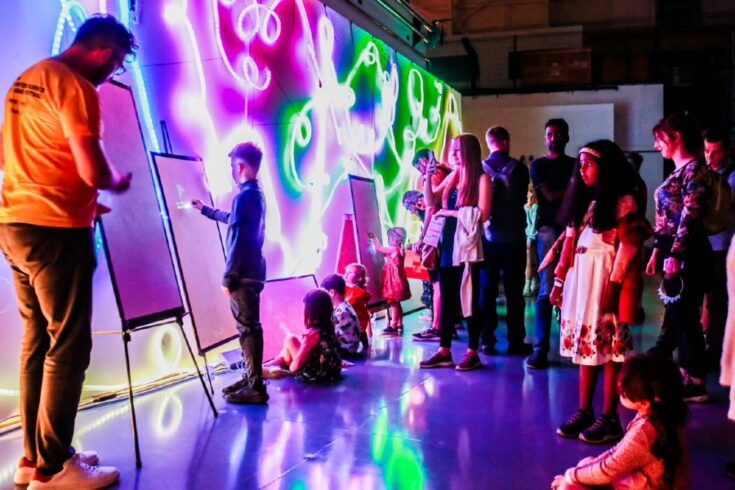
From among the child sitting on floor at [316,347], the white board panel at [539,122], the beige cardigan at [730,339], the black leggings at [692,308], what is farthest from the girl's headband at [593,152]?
the white board panel at [539,122]

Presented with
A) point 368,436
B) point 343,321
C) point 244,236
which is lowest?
point 368,436

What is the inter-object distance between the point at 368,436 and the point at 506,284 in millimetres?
2233

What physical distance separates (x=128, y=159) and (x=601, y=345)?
7.92 feet

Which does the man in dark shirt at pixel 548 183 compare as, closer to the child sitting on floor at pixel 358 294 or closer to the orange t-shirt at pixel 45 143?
the child sitting on floor at pixel 358 294

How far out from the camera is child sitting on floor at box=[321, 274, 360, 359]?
489 cm

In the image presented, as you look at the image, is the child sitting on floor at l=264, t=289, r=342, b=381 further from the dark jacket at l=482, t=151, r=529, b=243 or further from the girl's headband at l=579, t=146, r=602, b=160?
the girl's headband at l=579, t=146, r=602, b=160

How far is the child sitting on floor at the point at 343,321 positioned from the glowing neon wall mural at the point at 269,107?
0.52 metres


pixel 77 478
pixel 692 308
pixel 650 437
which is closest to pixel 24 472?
pixel 77 478

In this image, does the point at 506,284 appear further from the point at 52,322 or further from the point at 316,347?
the point at 52,322

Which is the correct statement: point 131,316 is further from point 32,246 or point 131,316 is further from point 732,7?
point 732,7

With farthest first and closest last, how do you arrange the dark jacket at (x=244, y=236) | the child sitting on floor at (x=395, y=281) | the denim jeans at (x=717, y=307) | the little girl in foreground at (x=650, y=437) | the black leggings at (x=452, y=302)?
the child sitting on floor at (x=395, y=281), the black leggings at (x=452, y=302), the denim jeans at (x=717, y=307), the dark jacket at (x=244, y=236), the little girl in foreground at (x=650, y=437)

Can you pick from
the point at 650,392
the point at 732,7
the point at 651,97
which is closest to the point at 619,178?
the point at 650,392

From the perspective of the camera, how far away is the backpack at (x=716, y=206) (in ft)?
11.9

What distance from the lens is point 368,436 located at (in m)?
3.15
